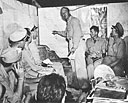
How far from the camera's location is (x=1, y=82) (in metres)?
2.32

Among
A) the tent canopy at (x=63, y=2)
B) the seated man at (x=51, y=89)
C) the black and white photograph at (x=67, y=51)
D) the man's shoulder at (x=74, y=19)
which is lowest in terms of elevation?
the seated man at (x=51, y=89)

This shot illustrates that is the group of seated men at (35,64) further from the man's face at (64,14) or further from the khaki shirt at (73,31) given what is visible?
the man's face at (64,14)

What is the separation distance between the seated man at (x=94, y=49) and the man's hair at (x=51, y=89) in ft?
1.31

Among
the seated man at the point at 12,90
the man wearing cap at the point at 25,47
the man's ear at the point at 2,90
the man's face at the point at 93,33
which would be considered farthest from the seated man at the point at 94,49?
the man's ear at the point at 2,90

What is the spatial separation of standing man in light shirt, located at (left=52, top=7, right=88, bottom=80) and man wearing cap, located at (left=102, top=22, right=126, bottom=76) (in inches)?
12.9

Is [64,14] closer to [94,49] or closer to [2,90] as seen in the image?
[94,49]

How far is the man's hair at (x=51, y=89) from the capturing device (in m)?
2.73

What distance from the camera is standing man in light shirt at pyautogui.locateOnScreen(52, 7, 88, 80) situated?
2701 millimetres

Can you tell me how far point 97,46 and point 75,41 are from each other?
286 mm

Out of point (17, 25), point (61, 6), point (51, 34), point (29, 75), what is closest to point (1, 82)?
point (29, 75)

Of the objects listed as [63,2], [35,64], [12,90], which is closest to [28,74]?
[35,64]

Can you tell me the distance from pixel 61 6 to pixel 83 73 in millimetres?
888

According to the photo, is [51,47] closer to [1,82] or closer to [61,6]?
[61,6]

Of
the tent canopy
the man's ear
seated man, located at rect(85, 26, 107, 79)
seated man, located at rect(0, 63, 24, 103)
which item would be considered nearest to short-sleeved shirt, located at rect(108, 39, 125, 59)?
seated man, located at rect(85, 26, 107, 79)
